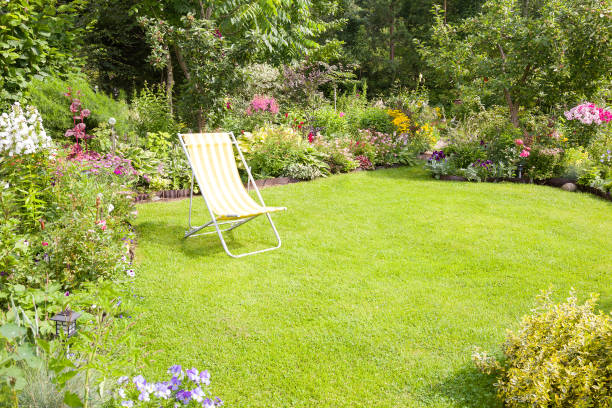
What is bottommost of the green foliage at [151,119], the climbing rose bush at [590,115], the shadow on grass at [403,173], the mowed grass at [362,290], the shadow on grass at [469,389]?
the shadow on grass at [403,173]

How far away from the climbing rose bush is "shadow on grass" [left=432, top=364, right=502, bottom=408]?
730cm

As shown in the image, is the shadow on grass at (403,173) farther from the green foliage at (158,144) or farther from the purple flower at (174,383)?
the purple flower at (174,383)

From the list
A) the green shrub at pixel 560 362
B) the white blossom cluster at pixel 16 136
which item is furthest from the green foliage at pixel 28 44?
the green shrub at pixel 560 362

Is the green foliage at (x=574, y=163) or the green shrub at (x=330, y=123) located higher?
the green shrub at (x=330, y=123)

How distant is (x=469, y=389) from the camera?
8.71 ft

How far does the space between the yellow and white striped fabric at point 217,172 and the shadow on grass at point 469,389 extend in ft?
9.38

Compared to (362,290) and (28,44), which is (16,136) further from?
(28,44)

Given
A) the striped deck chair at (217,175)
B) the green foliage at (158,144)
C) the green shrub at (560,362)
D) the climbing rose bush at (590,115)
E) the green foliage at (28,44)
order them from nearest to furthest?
the green shrub at (560,362)
the striped deck chair at (217,175)
the green foliage at (28,44)
the green foliage at (158,144)
the climbing rose bush at (590,115)

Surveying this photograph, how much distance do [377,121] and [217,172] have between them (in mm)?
6477

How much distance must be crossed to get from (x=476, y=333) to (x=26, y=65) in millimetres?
7657

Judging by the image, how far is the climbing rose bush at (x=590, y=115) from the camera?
321 inches

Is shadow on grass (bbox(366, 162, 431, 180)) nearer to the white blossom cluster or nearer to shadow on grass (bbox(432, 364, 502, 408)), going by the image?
shadow on grass (bbox(432, 364, 502, 408))

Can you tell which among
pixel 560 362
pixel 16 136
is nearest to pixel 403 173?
pixel 560 362

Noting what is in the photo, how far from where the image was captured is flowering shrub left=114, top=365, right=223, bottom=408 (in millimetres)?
1873
